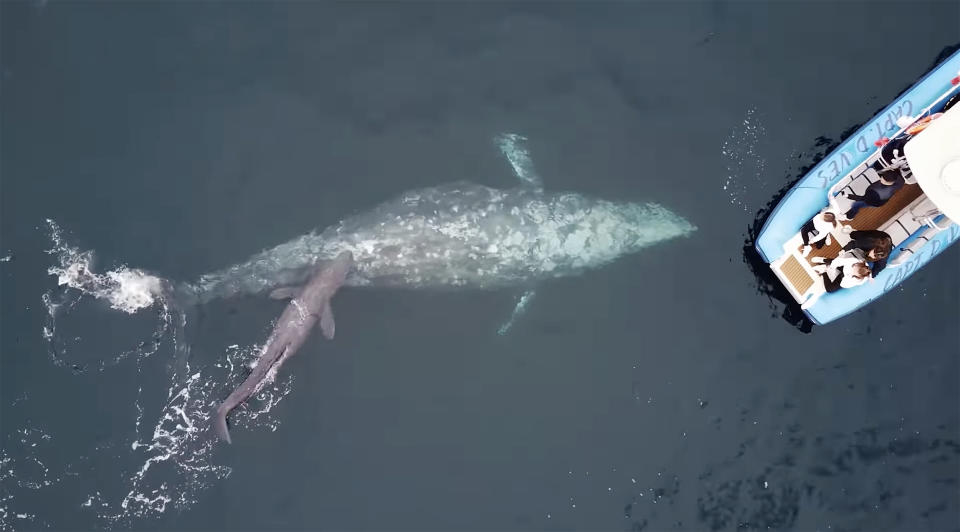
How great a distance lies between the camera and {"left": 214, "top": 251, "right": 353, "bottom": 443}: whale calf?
2843 centimetres

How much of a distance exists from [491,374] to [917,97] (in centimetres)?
1730

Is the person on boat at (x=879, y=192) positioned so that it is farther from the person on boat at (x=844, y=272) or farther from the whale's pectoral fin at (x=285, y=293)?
the whale's pectoral fin at (x=285, y=293)

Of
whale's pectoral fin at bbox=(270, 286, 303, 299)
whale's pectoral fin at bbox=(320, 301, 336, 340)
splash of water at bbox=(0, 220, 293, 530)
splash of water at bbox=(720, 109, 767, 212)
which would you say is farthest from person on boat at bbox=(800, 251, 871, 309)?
splash of water at bbox=(0, 220, 293, 530)

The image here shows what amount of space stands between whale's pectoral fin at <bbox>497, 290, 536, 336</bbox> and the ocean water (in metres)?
0.29

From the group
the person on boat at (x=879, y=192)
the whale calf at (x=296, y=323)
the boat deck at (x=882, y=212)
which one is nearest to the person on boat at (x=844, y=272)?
the boat deck at (x=882, y=212)

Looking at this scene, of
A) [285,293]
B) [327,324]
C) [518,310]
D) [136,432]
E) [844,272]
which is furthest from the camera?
[518,310]

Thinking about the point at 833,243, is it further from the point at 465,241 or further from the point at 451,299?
the point at 451,299

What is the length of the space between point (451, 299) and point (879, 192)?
14.6 meters

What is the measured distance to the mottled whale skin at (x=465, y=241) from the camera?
2956cm

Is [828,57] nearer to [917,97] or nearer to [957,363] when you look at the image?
[917,97]

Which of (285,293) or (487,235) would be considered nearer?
(285,293)

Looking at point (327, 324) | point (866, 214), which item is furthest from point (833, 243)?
point (327, 324)

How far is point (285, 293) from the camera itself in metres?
29.4

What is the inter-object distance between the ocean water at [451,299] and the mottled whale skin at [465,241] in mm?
518
